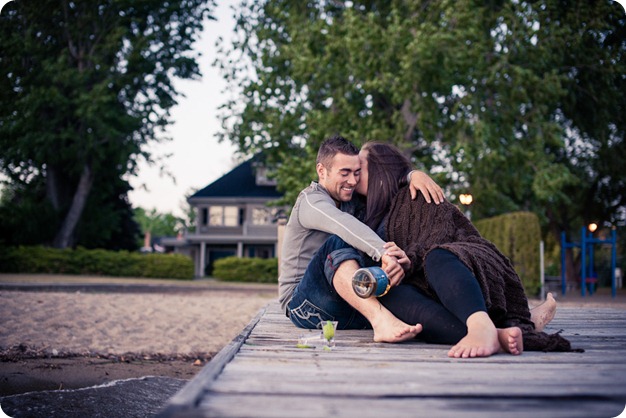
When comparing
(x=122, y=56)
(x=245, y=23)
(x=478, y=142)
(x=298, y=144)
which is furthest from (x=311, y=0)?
(x=122, y=56)

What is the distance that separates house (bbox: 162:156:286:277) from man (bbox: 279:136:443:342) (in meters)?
32.0

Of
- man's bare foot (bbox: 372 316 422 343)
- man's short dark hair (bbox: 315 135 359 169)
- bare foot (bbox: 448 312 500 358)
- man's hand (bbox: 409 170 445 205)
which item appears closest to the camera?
bare foot (bbox: 448 312 500 358)

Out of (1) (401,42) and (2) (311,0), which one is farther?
(2) (311,0)

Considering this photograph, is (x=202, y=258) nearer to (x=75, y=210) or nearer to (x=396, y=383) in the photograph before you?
(x=75, y=210)

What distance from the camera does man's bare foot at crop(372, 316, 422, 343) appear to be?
281 cm

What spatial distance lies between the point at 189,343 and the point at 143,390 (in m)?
2.50

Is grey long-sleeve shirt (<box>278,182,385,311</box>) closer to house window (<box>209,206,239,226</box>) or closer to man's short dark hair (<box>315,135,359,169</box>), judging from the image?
man's short dark hair (<box>315,135,359,169</box>)

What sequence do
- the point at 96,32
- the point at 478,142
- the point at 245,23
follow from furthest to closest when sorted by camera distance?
the point at 96,32 < the point at 245,23 < the point at 478,142

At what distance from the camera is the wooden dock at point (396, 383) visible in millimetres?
1531

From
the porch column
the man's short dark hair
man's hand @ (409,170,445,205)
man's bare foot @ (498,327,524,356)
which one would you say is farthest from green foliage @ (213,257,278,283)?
man's bare foot @ (498,327,524,356)

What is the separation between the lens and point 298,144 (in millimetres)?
18797

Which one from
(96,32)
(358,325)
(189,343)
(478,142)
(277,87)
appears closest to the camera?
(358,325)

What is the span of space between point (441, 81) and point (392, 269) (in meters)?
13.9

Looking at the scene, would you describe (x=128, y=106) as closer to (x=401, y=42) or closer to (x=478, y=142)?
(x=401, y=42)
